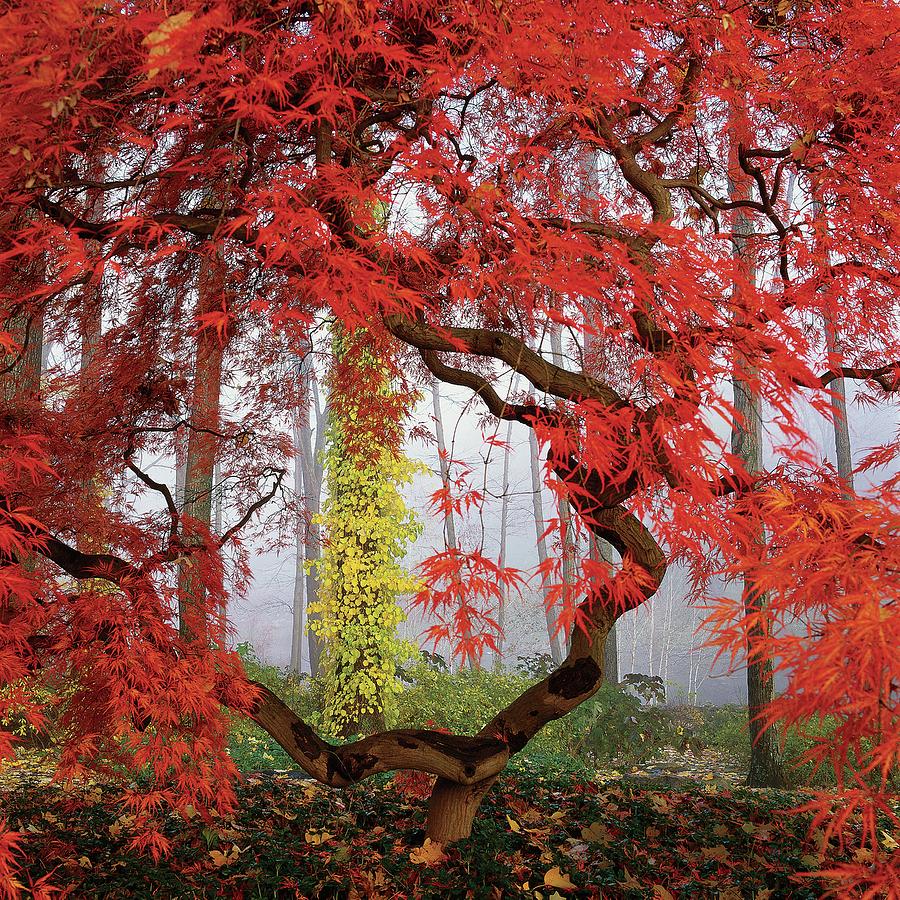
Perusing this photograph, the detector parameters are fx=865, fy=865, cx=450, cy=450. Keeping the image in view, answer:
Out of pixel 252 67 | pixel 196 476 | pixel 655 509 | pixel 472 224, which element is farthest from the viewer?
pixel 196 476

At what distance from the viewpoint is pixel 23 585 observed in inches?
86.0

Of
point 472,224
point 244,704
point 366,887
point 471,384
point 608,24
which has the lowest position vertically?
point 366,887

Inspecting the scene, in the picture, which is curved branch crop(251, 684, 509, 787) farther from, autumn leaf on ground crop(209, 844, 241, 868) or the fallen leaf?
autumn leaf on ground crop(209, 844, 241, 868)

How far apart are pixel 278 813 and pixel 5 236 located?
2.82 meters

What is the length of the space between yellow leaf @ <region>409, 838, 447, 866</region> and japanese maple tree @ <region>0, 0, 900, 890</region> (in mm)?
126

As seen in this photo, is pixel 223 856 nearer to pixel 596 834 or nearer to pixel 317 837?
pixel 317 837

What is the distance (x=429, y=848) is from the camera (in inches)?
132

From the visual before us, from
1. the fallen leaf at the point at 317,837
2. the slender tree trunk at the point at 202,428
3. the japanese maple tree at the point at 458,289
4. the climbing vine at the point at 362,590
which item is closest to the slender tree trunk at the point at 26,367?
the japanese maple tree at the point at 458,289

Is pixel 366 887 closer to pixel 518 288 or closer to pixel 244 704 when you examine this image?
pixel 244 704

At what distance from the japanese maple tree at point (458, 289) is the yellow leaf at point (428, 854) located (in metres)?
0.13

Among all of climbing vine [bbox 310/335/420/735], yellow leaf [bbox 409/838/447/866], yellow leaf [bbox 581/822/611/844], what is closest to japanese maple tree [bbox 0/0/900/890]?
yellow leaf [bbox 409/838/447/866]

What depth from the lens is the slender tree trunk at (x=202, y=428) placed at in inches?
134

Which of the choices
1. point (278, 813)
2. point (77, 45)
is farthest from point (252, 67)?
point (278, 813)

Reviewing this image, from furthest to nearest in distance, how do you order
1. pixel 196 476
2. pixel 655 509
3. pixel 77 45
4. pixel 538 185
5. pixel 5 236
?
pixel 196 476 < pixel 538 185 < pixel 655 509 < pixel 5 236 < pixel 77 45
